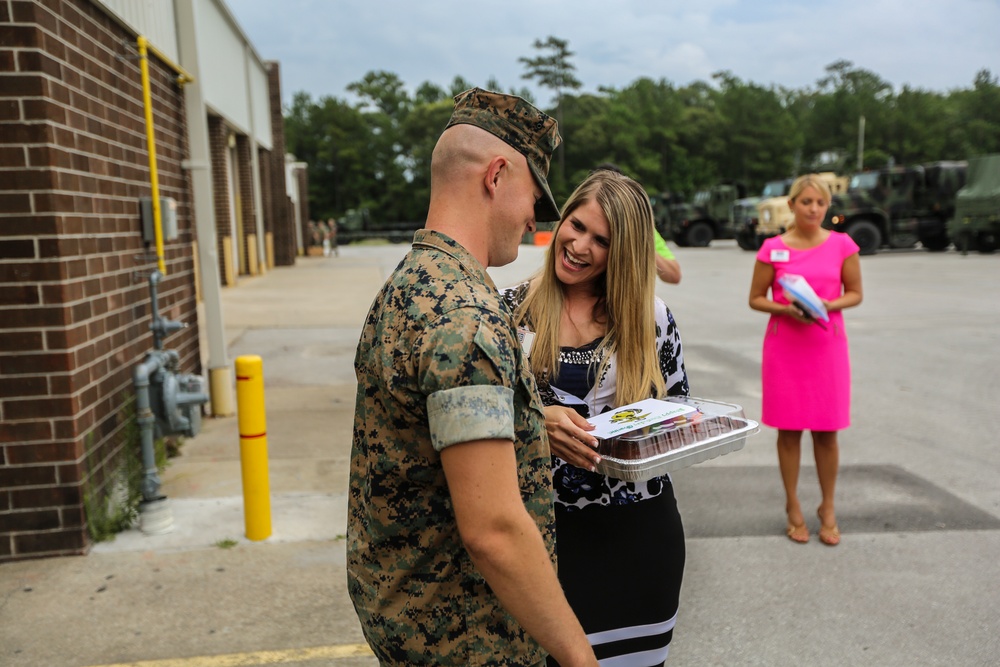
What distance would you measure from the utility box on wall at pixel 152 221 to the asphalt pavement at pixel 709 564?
1.50 meters

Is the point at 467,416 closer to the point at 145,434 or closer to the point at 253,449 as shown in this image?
the point at 253,449

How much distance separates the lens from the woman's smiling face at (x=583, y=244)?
223cm

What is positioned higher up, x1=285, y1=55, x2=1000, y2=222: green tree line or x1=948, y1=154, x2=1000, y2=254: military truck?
x1=285, y1=55, x2=1000, y2=222: green tree line

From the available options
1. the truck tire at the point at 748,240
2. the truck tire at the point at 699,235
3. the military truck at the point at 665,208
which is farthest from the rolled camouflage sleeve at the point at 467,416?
the military truck at the point at 665,208

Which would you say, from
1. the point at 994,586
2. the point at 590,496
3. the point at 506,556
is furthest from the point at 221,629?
the point at 994,586

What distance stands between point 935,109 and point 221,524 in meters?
76.0

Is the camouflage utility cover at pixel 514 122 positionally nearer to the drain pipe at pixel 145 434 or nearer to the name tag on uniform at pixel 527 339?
the name tag on uniform at pixel 527 339

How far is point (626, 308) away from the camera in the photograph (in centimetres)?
219

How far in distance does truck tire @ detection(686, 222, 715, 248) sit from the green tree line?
3441 centimetres

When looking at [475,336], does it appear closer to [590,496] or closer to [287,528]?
[590,496]

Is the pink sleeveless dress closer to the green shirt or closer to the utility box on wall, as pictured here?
the green shirt

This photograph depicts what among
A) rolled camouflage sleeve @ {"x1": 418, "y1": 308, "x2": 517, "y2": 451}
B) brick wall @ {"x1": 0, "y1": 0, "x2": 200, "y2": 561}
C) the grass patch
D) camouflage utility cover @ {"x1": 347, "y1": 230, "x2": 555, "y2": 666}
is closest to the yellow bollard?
the grass patch

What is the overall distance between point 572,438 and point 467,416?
32.1 inches

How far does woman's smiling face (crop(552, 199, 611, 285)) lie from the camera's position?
2229mm
